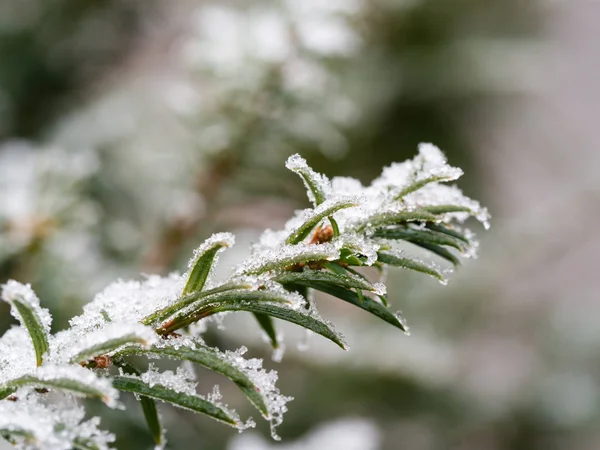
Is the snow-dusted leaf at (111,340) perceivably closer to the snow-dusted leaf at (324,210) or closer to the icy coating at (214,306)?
the icy coating at (214,306)

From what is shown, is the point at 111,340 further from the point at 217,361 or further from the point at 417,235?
the point at 417,235

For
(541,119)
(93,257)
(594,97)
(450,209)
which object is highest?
(594,97)

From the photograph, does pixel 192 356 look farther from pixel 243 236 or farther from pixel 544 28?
pixel 544 28

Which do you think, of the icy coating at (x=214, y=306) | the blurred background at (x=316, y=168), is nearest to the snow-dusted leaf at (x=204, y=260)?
the icy coating at (x=214, y=306)

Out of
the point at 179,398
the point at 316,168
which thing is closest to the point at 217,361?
the point at 179,398

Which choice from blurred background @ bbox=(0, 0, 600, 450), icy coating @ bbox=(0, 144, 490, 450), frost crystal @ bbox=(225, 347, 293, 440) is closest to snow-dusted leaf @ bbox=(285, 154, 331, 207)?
icy coating @ bbox=(0, 144, 490, 450)

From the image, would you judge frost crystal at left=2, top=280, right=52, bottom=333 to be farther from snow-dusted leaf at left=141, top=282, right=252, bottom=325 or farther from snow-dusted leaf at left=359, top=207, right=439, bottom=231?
snow-dusted leaf at left=359, top=207, right=439, bottom=231

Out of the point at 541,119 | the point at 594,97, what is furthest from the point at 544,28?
the point at 594,97
